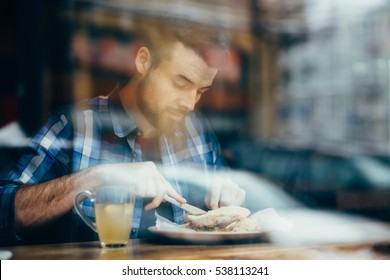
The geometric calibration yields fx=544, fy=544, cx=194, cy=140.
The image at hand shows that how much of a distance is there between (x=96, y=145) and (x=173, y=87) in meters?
0.39

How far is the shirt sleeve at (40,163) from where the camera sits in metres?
1.95

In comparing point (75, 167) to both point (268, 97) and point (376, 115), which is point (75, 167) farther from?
point (376, 115)

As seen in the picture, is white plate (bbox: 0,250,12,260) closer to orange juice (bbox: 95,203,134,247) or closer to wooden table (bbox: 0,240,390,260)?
wooden table (bbox: 0,240,390,260)

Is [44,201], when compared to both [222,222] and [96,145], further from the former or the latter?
[222,222]

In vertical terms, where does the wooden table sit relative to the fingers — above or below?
below

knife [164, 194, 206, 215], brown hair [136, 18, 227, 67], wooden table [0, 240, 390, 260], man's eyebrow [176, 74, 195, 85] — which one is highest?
brown hair [136, 18, 227, 67]

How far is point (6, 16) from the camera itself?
2275mm

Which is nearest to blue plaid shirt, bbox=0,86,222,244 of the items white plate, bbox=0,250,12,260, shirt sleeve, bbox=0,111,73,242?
shirt sleeve, bbox=0,111,73,242

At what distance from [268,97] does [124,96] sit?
0.59m

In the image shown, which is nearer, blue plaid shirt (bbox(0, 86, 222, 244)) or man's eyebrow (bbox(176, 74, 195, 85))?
blue plaid shirt (bbox(0, 86, 222, 244))

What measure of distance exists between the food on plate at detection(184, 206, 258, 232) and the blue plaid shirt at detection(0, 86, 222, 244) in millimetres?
203

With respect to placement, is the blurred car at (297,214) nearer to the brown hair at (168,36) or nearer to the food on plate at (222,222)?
the food on plate at (222,222)

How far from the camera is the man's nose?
2.20 metres

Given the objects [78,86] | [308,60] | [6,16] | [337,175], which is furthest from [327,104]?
[6,16]
